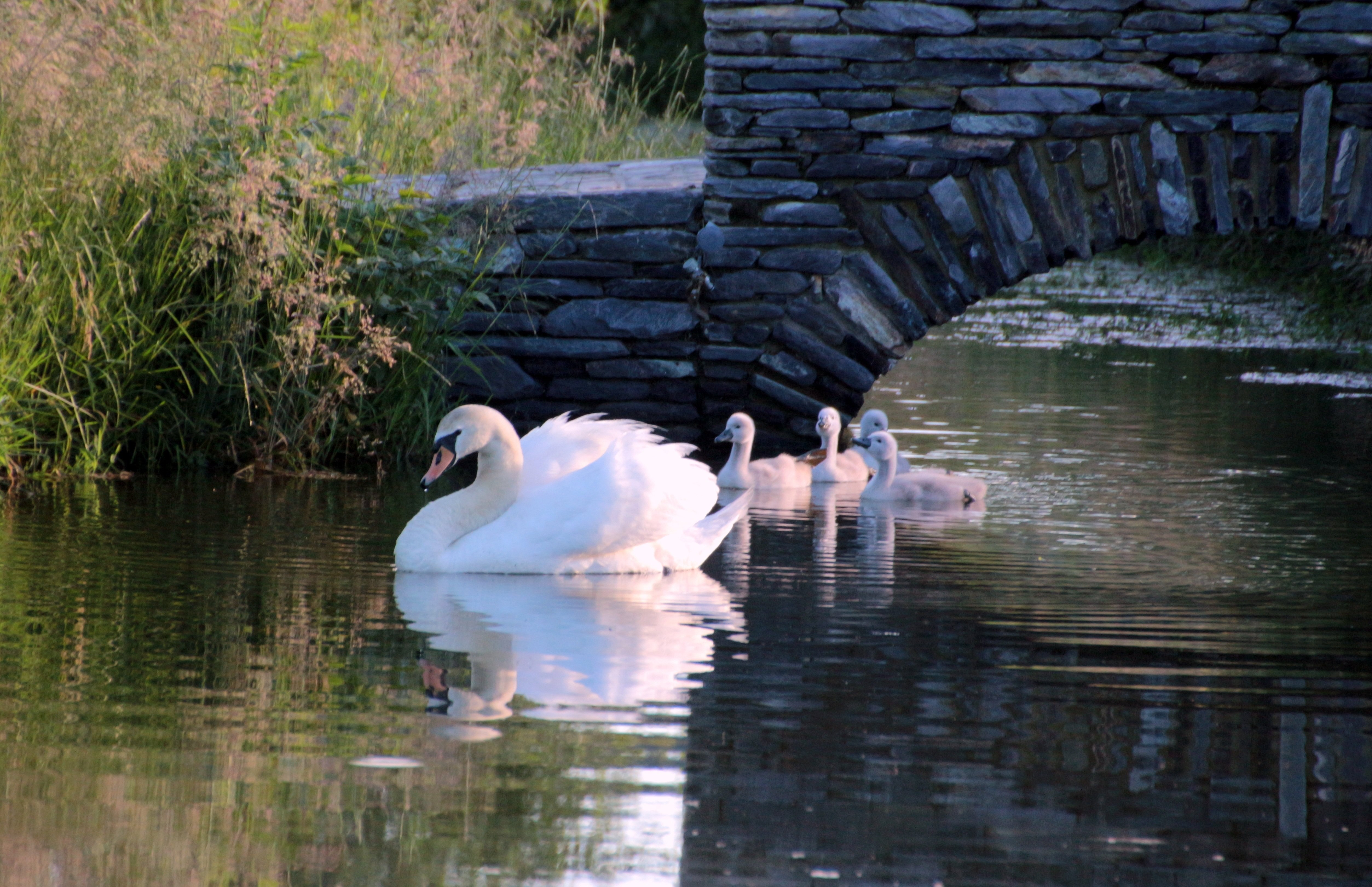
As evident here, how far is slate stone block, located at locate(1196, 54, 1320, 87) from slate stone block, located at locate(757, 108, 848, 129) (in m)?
1.75

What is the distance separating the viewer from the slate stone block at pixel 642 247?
28.3 feet

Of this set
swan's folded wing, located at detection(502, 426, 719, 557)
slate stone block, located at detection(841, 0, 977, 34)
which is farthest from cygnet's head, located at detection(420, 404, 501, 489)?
slate stone block, located at detection(841, 0, 977, 34)

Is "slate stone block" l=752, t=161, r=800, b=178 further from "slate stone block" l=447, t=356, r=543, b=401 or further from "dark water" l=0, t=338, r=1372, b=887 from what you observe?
"dark water" l=0, t=338, r=1372, b=887

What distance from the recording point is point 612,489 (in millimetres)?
5461

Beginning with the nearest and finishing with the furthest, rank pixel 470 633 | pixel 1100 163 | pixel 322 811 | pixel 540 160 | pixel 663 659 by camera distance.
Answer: pixel 322 811 < pixel 663 659 < pixel 470 633 < pixel 1100 163 < pixel 540 160

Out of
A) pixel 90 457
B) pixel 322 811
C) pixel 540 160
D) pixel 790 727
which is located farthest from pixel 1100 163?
pixel 322 811

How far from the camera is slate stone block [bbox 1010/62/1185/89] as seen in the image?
8.05 m

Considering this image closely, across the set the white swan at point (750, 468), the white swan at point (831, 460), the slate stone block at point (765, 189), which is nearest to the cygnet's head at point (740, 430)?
the white swan at point (750, 468)

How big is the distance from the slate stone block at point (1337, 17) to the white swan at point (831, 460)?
110 inches

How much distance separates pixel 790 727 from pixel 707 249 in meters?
5.23

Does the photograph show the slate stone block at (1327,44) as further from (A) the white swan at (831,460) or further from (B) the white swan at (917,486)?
(A) the white swan at (831,460)

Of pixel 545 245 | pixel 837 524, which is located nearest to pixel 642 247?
pixel 545 245

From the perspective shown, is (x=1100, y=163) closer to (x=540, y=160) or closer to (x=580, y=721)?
(x=540, y=160)

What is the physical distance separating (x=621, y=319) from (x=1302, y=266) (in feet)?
36.0
